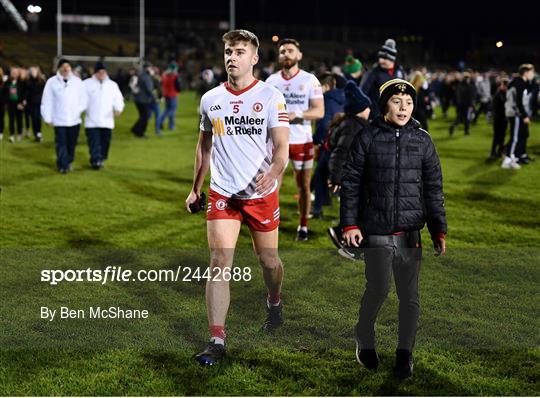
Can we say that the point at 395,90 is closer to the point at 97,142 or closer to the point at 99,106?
the point at 99,106

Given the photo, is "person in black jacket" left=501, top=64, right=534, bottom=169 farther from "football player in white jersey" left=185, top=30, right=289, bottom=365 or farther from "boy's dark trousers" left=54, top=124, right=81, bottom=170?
"football player in white jersey" left=185, top=30, right=289, bottom=365

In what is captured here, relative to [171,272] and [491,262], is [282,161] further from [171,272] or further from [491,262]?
[491,262]

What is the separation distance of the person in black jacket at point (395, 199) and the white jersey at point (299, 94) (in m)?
4.50

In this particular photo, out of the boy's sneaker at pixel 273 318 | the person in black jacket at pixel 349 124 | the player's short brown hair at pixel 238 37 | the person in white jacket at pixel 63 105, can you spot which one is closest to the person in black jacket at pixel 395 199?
the player's short brown hair at pixel 238 37

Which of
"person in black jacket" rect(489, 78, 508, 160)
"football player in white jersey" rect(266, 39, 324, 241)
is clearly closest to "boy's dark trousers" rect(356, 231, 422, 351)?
"football player in white jersey" rect(266, 39, 324, 241)

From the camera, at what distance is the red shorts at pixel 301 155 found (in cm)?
954

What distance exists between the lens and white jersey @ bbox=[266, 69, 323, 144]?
9.59 m

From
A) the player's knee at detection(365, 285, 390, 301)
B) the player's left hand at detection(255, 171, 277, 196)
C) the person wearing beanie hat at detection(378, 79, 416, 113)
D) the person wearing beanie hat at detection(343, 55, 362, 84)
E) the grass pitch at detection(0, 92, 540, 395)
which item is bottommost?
the grass pitch at detection(0, 92, 540, 395)

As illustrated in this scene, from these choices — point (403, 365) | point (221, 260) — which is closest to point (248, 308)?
point (221, 260)

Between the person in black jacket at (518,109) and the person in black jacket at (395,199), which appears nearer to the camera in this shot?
the person in black jacket at (395,199)

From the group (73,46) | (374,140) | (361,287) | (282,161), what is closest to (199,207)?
(282,161)

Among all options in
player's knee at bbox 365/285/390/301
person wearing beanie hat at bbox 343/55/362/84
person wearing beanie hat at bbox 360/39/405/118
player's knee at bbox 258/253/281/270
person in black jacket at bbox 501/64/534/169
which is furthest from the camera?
person in black jacket at bbox 501/64/534/169

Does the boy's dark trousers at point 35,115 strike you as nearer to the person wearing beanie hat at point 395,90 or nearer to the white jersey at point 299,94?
the white jersey at point 299,94

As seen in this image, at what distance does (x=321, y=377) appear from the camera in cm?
511
